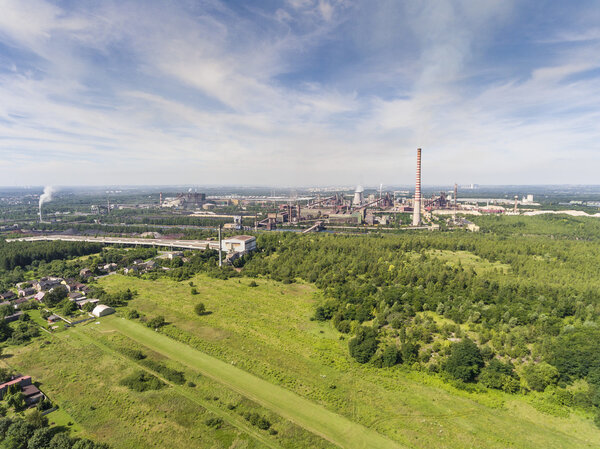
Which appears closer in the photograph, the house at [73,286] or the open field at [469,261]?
the house at [73,286]

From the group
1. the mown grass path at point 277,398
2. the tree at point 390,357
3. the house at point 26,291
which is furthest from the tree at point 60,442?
the house at point 26,291

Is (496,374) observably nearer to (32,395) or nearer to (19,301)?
(32,395)

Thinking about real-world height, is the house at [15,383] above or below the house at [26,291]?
below

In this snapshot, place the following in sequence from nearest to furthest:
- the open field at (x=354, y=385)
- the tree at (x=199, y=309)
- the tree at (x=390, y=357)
Result: the open field at (x=354, y=385)
the tree at (x=390, y=357)
the tree at (x=199, y=309)

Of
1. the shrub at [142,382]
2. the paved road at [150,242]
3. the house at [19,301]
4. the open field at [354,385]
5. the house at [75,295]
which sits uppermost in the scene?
the paved road at [150,242]

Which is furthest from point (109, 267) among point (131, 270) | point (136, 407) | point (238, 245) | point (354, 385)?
point (354, 385)

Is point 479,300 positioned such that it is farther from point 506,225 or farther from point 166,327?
point 506,225

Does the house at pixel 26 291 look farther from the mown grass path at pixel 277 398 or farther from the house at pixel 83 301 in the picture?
the mown grass path at pixel 277 398

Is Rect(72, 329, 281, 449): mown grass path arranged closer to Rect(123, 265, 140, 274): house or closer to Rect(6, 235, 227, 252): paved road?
Rect(123, 265, 140, 274): house
